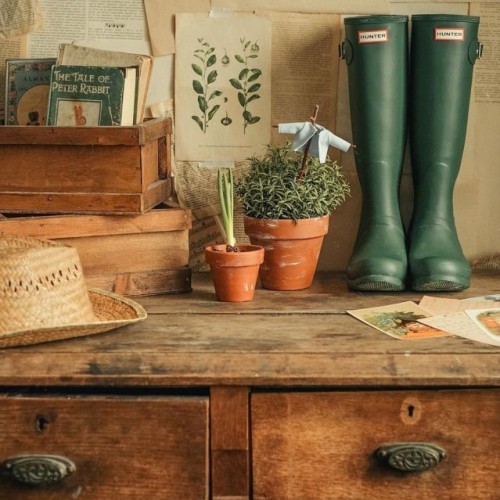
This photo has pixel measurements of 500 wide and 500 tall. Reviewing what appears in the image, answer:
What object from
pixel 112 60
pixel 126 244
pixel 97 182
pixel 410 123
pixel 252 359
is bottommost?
pixel 252 359

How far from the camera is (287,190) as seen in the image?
1.44m

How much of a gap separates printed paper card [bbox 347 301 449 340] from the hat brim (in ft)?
1.10

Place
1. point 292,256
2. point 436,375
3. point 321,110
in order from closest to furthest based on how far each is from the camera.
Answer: point 436,375 < point 292,256 < point 321,110

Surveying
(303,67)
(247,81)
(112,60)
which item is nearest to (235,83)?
(247,81)

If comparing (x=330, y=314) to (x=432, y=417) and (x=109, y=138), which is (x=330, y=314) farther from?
(x=109, y=138)

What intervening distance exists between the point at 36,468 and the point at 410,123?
901 mm

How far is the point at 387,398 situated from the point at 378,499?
137 mm

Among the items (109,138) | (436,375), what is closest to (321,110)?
(109,138)

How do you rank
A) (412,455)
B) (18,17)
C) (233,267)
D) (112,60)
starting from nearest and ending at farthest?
(412,455), (233,267), (112,60), (18,17)

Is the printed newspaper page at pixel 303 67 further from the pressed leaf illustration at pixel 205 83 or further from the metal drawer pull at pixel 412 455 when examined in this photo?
the metal drawer pull at pixel 412 455

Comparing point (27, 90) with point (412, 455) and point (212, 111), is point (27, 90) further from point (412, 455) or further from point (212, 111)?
point (412, 455)

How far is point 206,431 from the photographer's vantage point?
1.12 m

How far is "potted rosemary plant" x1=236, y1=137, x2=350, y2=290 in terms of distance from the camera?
4.75ft

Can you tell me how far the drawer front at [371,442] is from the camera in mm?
1115
